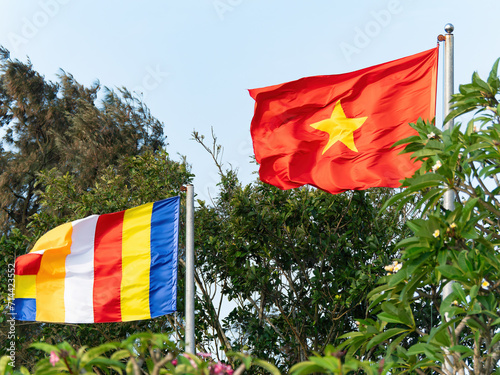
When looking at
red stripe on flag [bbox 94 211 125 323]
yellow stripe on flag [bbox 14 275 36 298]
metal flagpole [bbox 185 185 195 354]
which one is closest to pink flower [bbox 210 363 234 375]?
metal flagpole [bbox 185 185 195 354]

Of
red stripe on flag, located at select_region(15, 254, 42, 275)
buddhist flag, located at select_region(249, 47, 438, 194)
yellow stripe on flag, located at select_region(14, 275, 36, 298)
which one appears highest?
buddhist flag, located at select_region(249, 47, 438, 194)

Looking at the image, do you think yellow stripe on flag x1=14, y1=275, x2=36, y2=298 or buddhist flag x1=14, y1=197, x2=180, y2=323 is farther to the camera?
yellow stripe on flag x1=14, y1=275, x2=36, y2=298

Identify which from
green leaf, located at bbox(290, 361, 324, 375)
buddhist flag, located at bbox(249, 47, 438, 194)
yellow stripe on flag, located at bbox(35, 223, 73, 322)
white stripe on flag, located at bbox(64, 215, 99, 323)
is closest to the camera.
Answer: green leaf, located at bbox(290, 361, 324, 375)

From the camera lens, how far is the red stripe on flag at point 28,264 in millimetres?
7234

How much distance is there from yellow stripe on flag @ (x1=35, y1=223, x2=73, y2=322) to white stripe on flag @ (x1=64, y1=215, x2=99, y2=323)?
78 mm

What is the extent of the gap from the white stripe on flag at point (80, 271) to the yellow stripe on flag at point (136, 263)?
1.72 feet

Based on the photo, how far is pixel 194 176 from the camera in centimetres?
945

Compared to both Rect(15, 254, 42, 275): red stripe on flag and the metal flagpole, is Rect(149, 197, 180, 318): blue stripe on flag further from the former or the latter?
Rect(15, 254, 42, 275): red stripe on flag

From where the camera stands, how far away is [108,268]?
688cm

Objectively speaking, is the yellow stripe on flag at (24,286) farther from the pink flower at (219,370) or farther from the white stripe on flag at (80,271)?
the pink flower at (219,370)

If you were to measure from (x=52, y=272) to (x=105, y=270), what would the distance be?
79 centimetres

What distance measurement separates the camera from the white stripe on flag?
22.9 ft

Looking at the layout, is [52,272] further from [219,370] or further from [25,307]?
[219,370]

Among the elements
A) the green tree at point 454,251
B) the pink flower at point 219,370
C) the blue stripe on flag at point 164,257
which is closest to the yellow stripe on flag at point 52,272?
the blue stripe on flag at point 164,257
